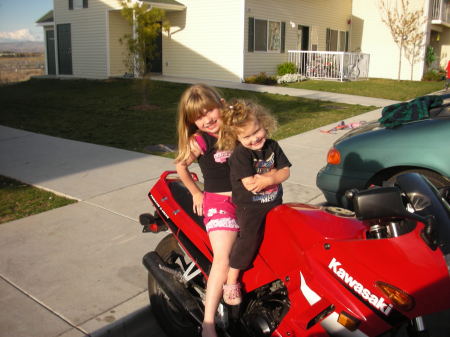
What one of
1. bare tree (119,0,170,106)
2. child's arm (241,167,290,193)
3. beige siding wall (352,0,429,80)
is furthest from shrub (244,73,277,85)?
Answer: child's arm (241,167,290,193)

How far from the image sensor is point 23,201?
554 cm

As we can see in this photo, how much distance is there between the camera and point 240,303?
2.62 m

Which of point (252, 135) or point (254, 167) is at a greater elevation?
point (252, 135)

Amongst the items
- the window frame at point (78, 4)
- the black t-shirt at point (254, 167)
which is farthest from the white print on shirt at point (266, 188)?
the window frame at point (78, 4)

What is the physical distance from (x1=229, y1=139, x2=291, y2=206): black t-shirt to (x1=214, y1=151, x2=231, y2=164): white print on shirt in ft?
0.80

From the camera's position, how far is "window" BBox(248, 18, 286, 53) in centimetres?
2034

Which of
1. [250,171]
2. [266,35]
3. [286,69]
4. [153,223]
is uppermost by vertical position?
[266,35]

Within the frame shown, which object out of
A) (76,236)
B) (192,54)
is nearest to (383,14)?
(192,54)

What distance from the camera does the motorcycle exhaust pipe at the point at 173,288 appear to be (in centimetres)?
282

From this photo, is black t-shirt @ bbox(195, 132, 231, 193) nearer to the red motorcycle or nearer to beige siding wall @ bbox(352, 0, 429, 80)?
the red motorcycle

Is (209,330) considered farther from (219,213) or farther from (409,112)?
(409,112)

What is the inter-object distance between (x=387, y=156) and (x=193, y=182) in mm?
2294

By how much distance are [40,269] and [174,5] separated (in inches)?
727

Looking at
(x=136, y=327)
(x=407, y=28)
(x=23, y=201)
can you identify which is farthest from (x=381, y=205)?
(x=407, y=28)
